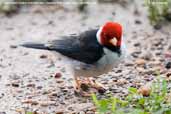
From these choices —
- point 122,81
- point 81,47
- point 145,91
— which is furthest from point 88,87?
point 145,91

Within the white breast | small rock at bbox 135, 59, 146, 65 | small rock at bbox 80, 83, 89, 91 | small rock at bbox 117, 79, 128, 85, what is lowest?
small rock at bbox 80, 83, 89, 91

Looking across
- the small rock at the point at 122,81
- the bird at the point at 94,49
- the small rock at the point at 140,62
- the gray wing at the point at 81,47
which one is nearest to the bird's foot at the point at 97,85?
the bird at the point at 94,49

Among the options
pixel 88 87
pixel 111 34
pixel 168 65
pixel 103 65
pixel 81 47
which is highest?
pixel 111 34

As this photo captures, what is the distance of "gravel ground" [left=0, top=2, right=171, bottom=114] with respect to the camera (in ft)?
15.9

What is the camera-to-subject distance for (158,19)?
6555mm

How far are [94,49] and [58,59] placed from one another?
115 cm

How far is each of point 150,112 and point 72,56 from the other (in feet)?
3.17

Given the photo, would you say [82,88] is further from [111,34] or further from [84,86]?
[111,34]

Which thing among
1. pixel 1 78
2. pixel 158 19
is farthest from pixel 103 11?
pixel 1 78

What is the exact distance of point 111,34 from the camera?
461cm

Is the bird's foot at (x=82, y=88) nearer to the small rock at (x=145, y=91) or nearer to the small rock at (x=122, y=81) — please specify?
the small rock at (x=122, y=81)

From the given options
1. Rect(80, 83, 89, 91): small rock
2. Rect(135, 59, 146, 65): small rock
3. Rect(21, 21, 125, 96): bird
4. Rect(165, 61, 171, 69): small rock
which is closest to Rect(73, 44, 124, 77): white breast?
Rect(21, 21, 125, 96): bird

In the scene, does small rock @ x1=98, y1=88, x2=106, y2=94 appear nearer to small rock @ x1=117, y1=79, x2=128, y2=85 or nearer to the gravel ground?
the gravel ground

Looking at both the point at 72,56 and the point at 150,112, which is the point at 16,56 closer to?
the point at 72,56
